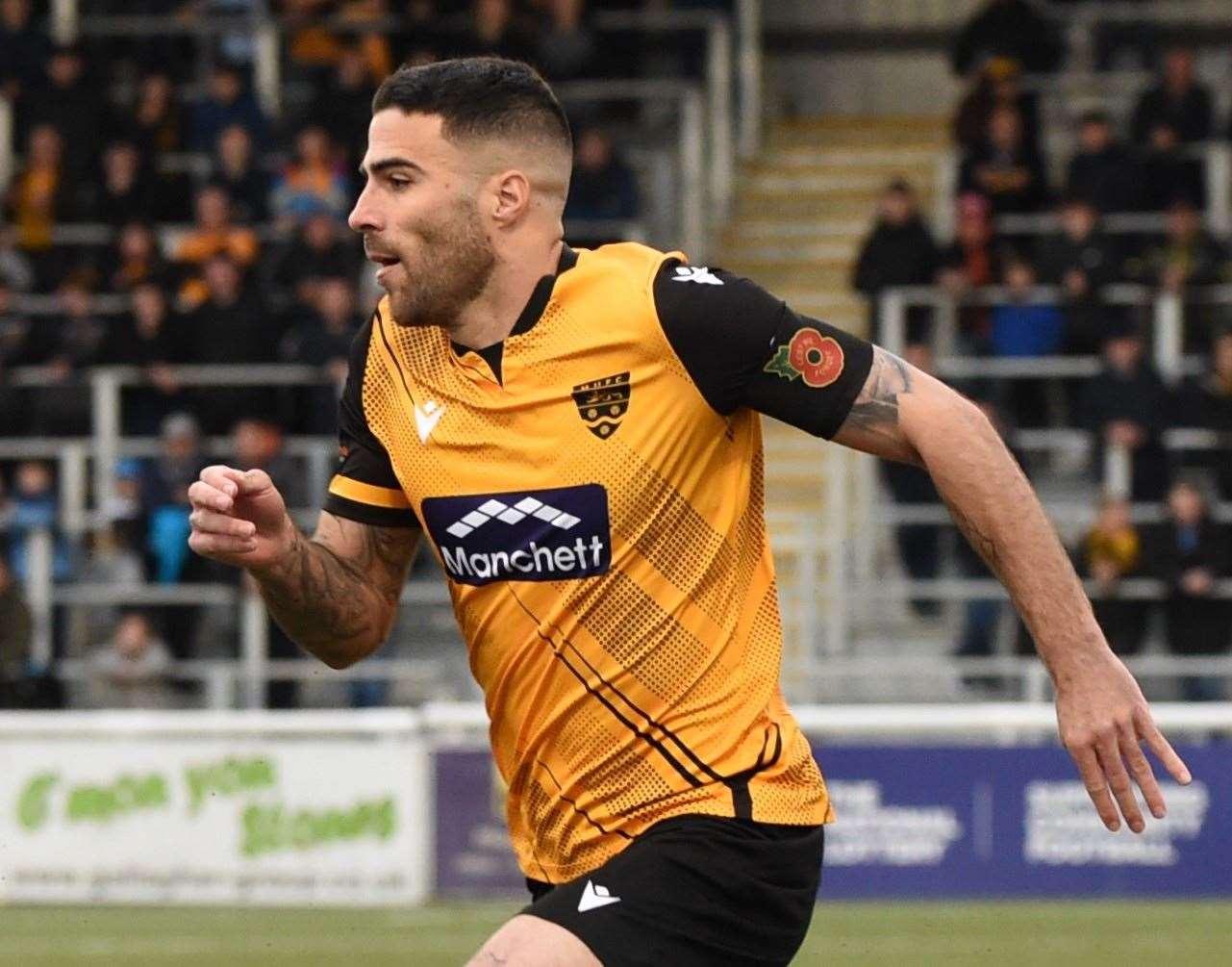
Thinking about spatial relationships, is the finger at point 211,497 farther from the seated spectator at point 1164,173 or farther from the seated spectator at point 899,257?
the seated spectator at point 1164,173

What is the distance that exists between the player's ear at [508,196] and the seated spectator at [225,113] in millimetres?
13135

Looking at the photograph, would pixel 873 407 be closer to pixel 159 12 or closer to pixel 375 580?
pixel 375 580

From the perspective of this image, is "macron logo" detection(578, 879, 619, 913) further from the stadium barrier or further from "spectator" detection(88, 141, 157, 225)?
"spectator" detection(88, 141, 157, 225)

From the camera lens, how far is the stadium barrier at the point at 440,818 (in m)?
12.4

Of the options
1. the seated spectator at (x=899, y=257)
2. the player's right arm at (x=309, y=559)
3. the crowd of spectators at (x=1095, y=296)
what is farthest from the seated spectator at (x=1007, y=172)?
the player's right arm at (x=309, y=559)

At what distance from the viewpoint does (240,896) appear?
40.8 feet

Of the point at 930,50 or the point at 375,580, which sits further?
the point at 930,50

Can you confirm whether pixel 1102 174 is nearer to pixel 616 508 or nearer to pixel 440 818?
pixel 440 818

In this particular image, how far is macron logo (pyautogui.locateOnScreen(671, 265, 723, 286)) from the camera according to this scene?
4.33 meters

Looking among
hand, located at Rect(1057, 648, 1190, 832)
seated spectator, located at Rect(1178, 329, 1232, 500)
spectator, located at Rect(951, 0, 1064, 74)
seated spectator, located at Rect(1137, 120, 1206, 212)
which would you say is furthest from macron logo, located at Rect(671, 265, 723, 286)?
spectator, located at Rect(951, 0, 1064, 74)

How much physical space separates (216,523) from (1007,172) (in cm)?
1267

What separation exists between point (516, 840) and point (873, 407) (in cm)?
103

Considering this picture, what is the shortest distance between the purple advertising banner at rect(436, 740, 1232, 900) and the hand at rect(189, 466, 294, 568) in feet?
26.5

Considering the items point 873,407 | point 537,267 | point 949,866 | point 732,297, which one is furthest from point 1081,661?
point 949,866
